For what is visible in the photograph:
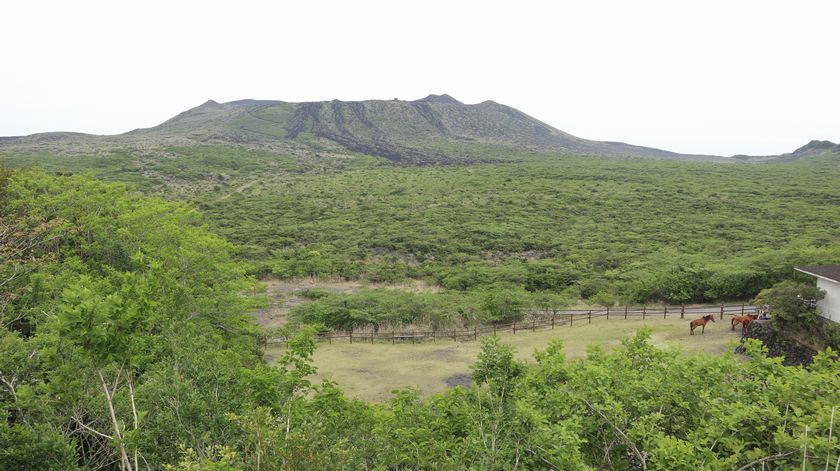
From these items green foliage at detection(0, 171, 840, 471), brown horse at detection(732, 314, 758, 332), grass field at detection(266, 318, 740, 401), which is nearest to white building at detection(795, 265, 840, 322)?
brown horse at detection(732, 314, 758, 332)

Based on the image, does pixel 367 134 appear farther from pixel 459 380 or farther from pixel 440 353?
pixel 459 380

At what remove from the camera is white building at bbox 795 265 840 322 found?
1662cm

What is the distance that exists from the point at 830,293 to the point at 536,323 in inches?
497

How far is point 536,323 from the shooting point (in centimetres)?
2512

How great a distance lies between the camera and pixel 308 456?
488 centimetres

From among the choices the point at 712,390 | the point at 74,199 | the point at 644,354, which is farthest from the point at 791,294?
the point at 74,199

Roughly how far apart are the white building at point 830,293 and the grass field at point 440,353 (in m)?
3.31

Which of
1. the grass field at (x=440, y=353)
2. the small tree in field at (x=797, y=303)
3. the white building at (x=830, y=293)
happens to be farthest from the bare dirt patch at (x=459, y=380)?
the white building at (x=830, y=293)

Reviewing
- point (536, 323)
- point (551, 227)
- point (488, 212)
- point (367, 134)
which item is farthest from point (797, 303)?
point (367, 134)

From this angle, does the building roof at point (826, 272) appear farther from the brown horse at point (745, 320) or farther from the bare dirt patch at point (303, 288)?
the bare dirt patch at point (303, 288)

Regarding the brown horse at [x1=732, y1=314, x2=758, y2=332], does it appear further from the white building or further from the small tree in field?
the white building

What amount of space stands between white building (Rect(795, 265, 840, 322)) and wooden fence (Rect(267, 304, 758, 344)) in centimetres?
530

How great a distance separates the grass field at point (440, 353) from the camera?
17781 mm

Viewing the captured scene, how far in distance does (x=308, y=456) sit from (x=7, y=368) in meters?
6.73
